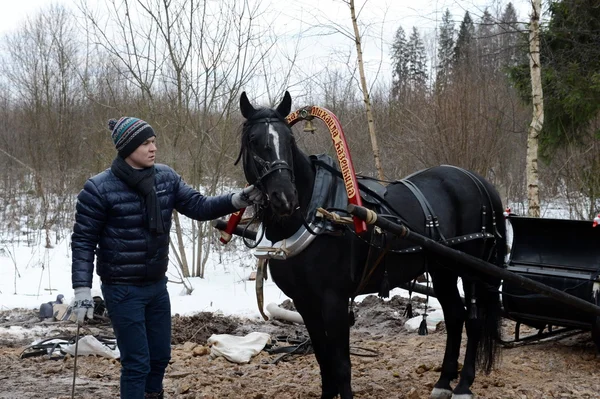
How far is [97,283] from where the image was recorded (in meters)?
10.2

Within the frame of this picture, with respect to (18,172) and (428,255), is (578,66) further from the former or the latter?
(18,172)

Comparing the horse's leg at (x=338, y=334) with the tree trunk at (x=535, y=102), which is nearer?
the horse's leg at (x=338, y=334)

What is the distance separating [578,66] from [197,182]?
21.7 ft

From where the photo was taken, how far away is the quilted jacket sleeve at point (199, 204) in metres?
3.69

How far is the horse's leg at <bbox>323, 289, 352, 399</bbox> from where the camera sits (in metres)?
3.55

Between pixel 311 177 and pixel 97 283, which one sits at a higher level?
pixel 311 177

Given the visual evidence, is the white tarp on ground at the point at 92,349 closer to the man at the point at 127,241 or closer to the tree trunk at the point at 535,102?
the man at the point at 127,241

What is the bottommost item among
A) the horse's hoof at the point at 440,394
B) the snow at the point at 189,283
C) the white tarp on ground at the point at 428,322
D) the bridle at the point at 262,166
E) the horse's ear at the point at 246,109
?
the horse's hoof at the point at 440,394

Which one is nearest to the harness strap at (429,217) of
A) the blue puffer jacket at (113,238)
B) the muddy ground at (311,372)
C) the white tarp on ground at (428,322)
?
the muddy ground at (311,372)

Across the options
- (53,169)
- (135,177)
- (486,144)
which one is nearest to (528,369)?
(135,177)

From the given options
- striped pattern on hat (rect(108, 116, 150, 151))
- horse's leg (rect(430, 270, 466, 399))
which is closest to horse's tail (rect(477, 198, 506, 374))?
horse's leg (rect(430, 270, 466, 399))

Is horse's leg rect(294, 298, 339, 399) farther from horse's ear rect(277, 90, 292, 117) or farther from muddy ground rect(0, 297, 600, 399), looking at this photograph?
horse's ear rect(277, 90, 292, 117)

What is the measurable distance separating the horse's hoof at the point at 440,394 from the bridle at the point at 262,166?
6.63 ft

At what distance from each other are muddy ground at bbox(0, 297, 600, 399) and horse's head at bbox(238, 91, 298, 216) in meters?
1.70
